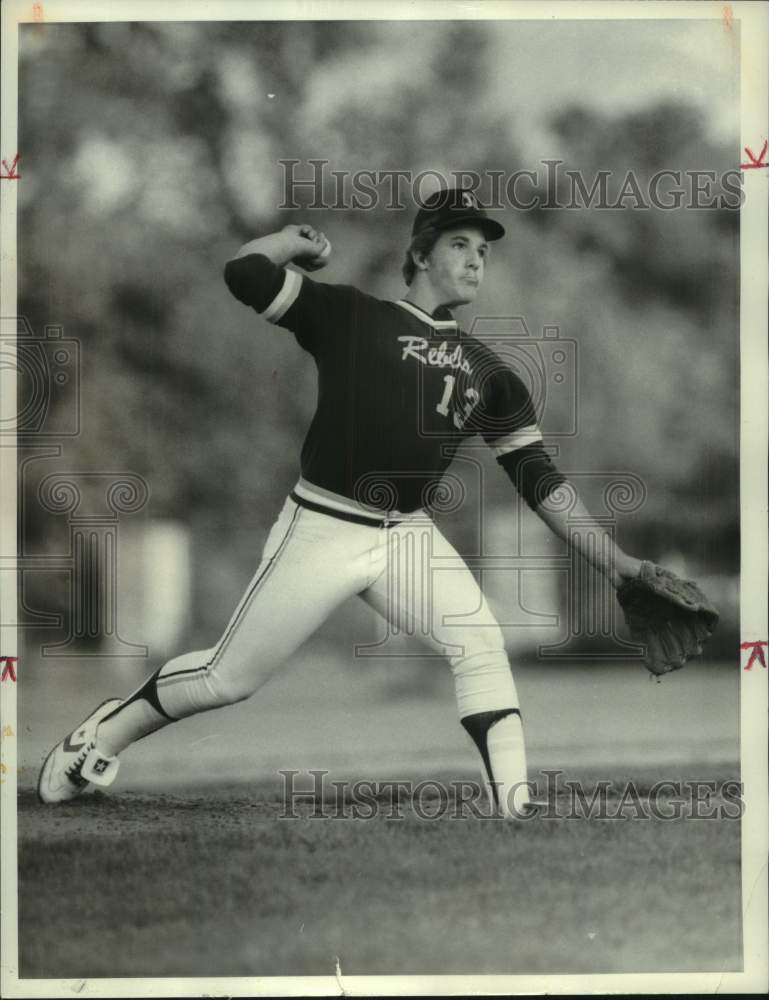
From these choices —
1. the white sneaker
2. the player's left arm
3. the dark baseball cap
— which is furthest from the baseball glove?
the white sneaker

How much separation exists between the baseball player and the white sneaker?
1cm

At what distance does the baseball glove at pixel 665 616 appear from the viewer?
165 inches

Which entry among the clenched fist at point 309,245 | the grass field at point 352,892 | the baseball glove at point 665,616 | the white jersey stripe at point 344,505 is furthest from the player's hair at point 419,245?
the grass field at point 352,892

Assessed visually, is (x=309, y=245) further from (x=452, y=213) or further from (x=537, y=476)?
(x=537, y=476)

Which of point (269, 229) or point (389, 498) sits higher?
point (269, 229)

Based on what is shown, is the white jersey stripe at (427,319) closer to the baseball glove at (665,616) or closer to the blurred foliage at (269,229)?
the blurred foliage at (269,229)

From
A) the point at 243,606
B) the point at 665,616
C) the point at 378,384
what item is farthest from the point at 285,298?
the point at 665,616

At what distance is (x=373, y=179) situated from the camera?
4160mm

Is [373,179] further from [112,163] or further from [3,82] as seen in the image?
[3,82]

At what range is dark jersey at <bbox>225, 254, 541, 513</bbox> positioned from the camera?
164 inches

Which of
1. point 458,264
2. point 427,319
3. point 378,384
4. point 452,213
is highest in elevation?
point 452,213

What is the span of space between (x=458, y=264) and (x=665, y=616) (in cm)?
125

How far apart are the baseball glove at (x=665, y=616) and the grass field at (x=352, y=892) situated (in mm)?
526

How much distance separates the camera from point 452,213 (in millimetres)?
4172
